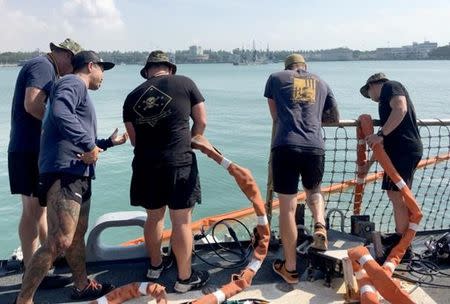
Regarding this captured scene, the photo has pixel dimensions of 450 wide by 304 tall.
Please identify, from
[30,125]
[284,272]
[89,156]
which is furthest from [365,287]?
[30,125]

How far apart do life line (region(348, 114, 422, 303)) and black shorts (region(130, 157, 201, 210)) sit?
128 cm

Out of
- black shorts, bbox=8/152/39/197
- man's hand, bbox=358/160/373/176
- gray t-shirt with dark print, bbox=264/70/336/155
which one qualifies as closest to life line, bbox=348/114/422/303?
man's hand, bbox=358/160/373/176

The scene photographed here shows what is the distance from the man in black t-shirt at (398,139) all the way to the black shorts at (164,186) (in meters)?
1.64

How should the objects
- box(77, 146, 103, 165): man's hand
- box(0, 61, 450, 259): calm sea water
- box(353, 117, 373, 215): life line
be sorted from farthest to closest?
box(0, 61, 450, 259): calm sea water
box(353, 117, 373, 215): life line
box(77, 146, 103, 165): man's hand

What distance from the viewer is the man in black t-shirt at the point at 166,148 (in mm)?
3371

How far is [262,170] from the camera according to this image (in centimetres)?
1633

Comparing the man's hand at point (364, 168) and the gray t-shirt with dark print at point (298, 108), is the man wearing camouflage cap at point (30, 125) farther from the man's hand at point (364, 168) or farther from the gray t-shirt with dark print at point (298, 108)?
the man's hand at point (364, 168)

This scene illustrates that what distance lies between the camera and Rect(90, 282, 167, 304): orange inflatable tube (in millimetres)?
3188

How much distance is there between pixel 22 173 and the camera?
3482 millimetres

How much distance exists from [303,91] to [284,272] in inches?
57.6

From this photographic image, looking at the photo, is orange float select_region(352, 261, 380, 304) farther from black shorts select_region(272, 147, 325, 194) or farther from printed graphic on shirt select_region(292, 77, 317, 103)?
printed graphic on shirt select_region(292, 77, 317, 103)

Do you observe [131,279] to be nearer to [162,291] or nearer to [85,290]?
[85,290]

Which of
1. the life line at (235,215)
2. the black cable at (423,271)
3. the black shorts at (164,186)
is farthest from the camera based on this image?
the life line at (235,215)

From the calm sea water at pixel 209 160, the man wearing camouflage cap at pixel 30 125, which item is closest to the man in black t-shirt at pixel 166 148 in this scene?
the man wearing camouflage cap at pixel 30 125
